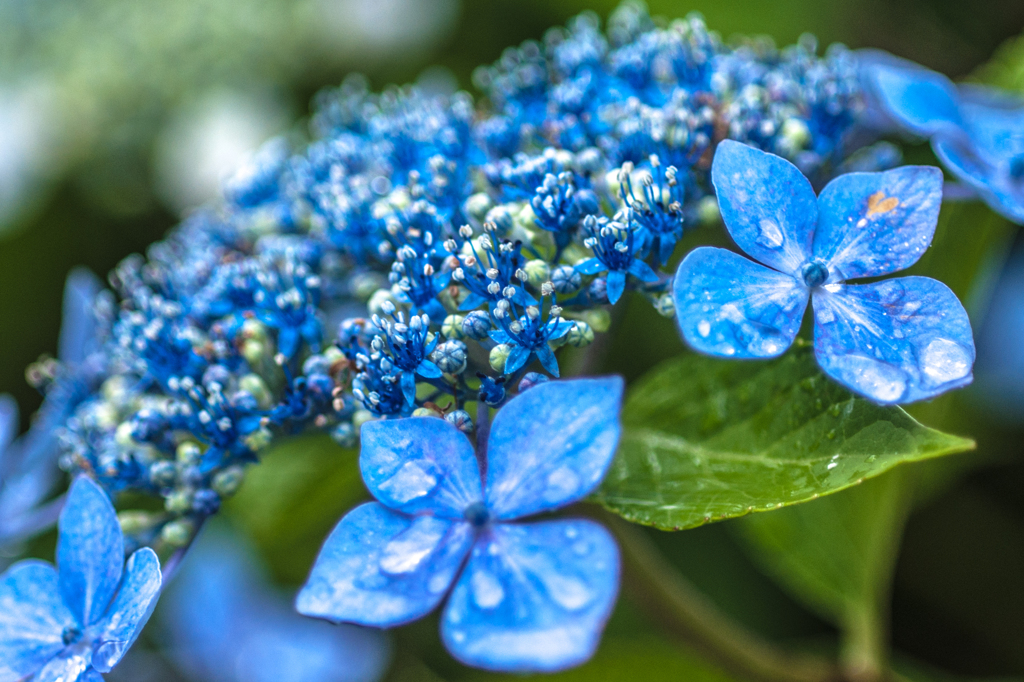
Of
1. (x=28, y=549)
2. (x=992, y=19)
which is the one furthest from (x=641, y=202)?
(x=992, y=19)

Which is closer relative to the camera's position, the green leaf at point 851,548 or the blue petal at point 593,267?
the blue petal at point 593,267

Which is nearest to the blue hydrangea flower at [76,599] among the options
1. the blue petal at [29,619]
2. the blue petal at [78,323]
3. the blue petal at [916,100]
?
the blue petal at [29,619]

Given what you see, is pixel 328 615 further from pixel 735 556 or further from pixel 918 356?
pixel 735 556

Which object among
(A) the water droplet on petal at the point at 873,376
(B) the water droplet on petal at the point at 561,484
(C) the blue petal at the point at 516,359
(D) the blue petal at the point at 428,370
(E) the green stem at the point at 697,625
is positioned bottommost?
(E) the green stem at the point at 697,625

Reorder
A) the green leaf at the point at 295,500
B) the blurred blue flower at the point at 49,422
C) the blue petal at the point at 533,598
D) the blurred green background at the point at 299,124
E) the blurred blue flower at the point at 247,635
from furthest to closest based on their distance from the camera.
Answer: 1. the blurred green background at the point at 299,124
2. the blurred blue flower at the point at 247,635
3. the green leaf at the point at 295,500
4. the blurred blue flower at the point at 49,422
5. the blue petal at the point at 533,598

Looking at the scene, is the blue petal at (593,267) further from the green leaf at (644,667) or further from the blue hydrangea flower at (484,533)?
the green leaf at (644,667)

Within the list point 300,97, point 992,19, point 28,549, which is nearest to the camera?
point 28,549
